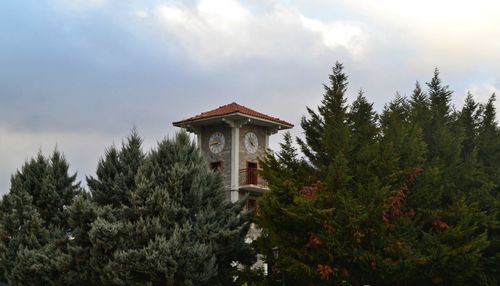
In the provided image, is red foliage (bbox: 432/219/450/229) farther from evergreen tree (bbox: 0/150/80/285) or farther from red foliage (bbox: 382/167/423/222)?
evergreen tree (bbox: 0/150/80/285)

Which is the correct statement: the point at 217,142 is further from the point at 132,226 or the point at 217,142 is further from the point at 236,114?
the point at 132,226

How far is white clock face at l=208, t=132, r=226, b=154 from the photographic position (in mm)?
33656

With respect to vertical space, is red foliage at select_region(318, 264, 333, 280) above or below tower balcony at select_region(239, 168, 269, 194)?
below

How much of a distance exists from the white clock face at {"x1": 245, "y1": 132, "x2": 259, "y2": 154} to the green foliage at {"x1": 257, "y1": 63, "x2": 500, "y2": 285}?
10.7m

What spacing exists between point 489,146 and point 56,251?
622 inches

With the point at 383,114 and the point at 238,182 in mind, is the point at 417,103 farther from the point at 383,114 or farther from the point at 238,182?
the point at 238,182

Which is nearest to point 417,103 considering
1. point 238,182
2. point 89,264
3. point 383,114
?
point 383,114

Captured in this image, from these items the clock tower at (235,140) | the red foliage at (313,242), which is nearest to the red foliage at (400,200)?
the red foliage at (313,242)

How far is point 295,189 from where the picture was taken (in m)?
20.6

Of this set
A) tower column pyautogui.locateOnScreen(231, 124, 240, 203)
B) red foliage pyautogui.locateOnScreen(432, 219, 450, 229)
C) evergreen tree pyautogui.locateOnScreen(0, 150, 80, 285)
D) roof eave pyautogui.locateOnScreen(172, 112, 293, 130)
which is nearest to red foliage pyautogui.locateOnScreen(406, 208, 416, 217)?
red foliage pyautogui.locateOnScreen(432, 219, 450, 229)

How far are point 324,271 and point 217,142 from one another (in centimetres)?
1568

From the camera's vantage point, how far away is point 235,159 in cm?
3294

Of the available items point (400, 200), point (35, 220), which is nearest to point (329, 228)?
point (400, 200)

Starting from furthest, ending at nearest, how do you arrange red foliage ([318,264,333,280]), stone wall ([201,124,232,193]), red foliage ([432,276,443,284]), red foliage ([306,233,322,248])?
stone wall ([201,124,232,193]), red foliage ([432,276,443,284]), red foliage ([306,233,322,248]), red foliage ([318,264,333,280])
